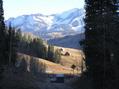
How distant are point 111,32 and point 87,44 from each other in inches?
146

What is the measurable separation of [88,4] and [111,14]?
470cm

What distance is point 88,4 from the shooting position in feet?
178

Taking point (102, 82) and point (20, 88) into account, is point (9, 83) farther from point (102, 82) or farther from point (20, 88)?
point (102, 82)

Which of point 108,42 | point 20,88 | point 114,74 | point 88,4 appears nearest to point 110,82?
point 114,74

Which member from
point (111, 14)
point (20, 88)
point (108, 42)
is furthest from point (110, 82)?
point (20, 88)

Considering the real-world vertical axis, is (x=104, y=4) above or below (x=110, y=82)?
above

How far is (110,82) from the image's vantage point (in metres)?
46.1

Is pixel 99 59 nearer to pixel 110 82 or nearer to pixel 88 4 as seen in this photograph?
pixel 110 82

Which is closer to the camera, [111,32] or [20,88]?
[111,32]

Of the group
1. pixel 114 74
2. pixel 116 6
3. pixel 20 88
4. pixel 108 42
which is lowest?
pixel 20 88

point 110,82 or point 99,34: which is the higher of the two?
point 99,34

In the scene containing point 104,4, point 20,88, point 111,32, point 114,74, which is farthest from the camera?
point 20,88

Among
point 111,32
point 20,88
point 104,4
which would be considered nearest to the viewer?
point 111,32

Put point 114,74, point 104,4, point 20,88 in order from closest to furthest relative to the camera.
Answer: point 114,74
point 104,4
point 20,88
